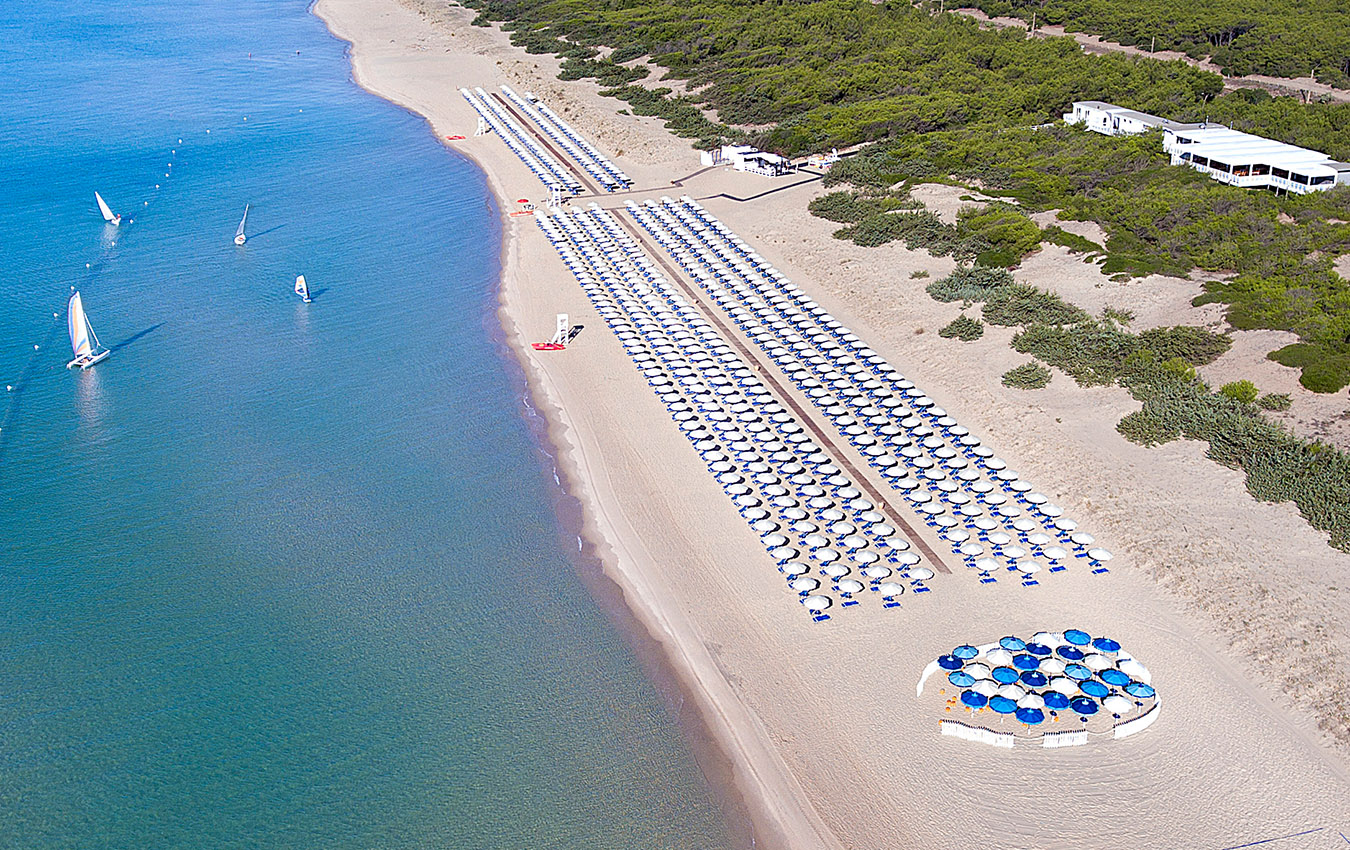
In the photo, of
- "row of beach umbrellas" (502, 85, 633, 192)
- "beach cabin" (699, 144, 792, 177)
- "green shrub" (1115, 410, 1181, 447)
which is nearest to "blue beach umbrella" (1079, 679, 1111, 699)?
"green shrub" (1115, 410, 1181, 447)

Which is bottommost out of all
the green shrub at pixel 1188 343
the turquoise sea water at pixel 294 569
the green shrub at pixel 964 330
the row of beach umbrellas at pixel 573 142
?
the turquoise sea water at pixel 294 569

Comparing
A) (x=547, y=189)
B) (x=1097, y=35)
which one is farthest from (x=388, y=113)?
(x=1097, y=35)

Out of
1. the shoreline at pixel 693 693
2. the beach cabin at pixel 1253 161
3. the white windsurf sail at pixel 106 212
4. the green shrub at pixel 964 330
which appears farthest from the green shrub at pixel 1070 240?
the white windsurf sail at pixel 106 212

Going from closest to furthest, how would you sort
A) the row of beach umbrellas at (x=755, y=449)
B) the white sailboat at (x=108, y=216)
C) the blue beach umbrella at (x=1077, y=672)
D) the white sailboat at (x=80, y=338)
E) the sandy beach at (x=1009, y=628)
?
1. the sandy beach at (x=1009, y=628)
2. the blue beach umbrella at (x=1077, y=672)
3. the row of beach umbrellas at (x=755, y=449)
4. the white sailboat at (x=80, y=338)
5. the white sailboat at (x=108, y=216)

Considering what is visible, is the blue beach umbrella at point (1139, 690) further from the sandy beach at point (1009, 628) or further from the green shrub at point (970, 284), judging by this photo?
the green shrub at point (970, 284)

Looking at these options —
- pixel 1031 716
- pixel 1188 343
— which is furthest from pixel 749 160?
pixel 1031 716

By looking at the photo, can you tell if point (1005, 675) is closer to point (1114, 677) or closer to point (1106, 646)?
point (1114, 677)

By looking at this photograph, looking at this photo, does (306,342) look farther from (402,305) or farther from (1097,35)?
(1097,35)

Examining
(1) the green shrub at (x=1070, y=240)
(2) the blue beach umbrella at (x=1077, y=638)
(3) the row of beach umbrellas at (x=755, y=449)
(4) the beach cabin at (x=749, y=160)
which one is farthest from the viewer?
(4) the beach cabin at (x=749, y=160)
